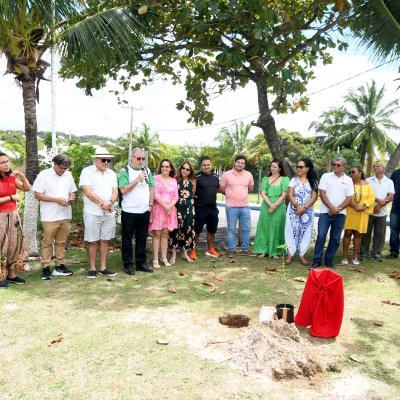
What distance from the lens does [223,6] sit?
6.88m

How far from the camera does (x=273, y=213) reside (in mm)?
7305

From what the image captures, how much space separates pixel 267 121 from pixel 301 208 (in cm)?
280

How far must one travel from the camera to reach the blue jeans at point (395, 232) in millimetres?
7703

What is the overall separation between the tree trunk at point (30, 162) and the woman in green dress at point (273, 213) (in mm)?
3950

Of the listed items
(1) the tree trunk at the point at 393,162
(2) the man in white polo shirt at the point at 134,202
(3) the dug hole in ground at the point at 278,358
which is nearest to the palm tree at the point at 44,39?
(2) the man in white polo shirt at the point at 134,202

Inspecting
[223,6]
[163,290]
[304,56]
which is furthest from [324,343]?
[304,56]

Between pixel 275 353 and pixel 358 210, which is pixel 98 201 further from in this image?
pixel 358 210

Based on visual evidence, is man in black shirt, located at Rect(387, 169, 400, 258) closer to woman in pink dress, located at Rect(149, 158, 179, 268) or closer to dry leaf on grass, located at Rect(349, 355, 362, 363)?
woman in pink dress, located at Rect(149, 158, 179, 268)

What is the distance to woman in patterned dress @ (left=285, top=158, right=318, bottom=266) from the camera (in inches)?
269

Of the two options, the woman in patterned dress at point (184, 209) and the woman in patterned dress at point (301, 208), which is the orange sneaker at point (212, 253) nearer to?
the woman in patterned dress at point (184, 209)

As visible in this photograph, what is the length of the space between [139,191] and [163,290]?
1.54 metres

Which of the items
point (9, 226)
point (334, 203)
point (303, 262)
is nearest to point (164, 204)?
point (9, 226)

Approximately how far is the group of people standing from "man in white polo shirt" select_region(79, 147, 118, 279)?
1 centimetres

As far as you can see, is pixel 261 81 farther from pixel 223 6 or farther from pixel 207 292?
pixel 207 292
